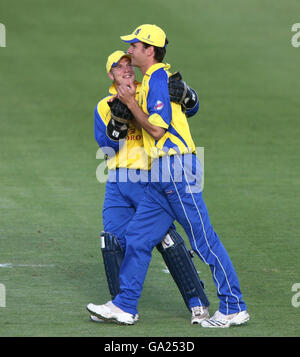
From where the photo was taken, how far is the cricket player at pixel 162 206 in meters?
7.16

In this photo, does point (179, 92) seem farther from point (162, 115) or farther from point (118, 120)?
point (118, 120)

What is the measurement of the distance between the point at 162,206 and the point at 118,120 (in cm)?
75

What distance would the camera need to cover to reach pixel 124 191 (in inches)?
305

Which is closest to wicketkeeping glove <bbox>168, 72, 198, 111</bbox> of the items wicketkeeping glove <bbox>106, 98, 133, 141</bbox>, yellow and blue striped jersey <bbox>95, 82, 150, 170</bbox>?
wicketkeeping glove <bbox>106, 98, 133, 141</bbox>

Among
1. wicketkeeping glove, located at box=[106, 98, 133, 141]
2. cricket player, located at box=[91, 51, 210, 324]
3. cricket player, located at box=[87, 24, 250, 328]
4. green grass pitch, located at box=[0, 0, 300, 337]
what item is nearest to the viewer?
cricket player, located at box=[87, 24, 250, 328]

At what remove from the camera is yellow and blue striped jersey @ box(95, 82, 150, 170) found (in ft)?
25.3

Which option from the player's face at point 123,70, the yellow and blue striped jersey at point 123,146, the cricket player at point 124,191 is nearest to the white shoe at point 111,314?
the cricket player at point 124,191

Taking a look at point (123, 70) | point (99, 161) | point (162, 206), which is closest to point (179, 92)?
point (123, 70)

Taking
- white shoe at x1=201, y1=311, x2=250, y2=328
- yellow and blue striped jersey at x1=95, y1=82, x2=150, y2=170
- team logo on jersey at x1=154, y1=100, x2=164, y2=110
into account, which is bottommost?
white shoe at x1=201, y1=311, x2=250, y2=328

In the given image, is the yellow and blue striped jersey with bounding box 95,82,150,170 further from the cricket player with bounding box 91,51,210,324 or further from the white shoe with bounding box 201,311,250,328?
the white shoe with bounding box 201,311,250,328

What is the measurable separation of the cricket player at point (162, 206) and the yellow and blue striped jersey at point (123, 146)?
40cm

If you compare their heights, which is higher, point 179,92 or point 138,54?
point 138,54

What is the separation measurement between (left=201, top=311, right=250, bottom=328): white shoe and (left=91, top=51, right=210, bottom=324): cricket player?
290mm

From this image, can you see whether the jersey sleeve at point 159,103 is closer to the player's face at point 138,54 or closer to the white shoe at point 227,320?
the player's face at point 138,54
